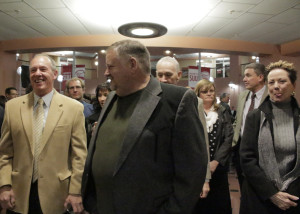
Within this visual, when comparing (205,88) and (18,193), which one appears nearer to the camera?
(18,193)

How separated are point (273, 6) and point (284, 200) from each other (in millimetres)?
4032

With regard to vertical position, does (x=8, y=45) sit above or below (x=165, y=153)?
above

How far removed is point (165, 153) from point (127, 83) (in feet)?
1.36

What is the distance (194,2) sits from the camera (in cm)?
461

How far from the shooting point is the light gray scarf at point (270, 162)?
1829 mm

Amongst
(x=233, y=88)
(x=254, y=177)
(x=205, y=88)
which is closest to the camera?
(x=254, y=177)

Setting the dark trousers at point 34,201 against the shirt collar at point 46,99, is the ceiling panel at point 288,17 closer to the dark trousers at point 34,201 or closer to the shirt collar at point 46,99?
the shirt collar at point 46,99

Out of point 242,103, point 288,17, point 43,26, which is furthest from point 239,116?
point 43,26

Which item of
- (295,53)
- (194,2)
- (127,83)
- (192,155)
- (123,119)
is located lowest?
(192,155)

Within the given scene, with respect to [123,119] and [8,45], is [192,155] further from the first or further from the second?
[8,45]

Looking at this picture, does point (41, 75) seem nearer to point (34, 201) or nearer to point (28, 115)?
point (28, 115)

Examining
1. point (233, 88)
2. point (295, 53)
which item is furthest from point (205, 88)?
point (233, 88)

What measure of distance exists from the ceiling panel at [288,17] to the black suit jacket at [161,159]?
4.77 m

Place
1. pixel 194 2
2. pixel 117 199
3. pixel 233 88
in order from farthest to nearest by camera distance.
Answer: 1. pixel 233 88
2. pixel 194 2
3. pixel 117 199
